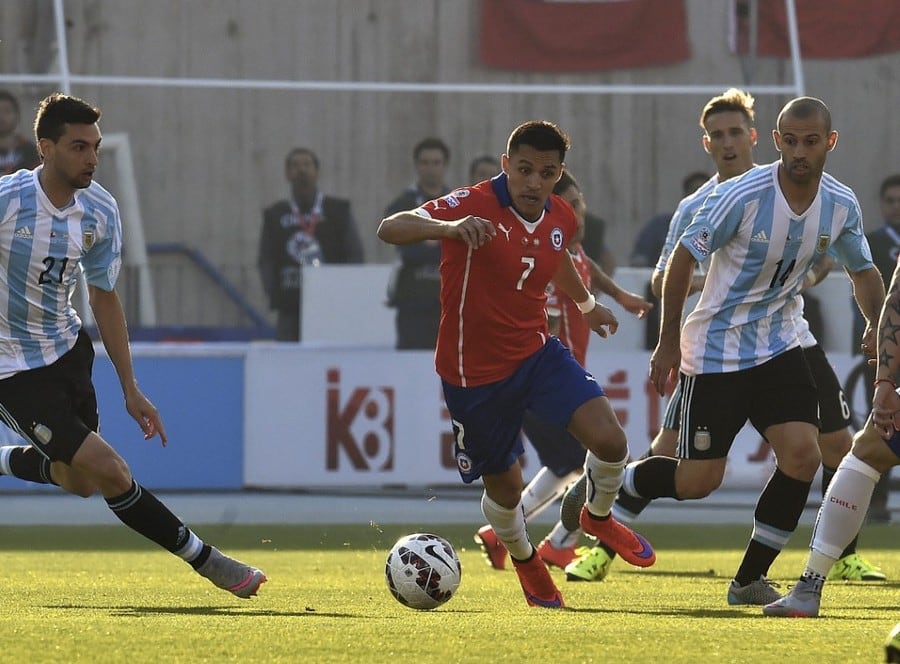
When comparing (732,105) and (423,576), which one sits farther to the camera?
(732,105)

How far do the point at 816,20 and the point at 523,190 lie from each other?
12575 millimetres

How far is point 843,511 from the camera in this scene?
21.0 ft

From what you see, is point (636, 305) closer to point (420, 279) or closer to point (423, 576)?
point (423, 576)

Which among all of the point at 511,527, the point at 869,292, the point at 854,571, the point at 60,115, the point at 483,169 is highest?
the point at 60,115

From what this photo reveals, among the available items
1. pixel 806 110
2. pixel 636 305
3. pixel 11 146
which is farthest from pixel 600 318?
pixel 11 146

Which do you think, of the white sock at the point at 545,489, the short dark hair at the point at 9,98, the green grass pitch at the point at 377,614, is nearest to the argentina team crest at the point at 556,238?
the green grass pitch at the point at 377,614

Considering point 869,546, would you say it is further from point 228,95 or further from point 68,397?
point 228,95

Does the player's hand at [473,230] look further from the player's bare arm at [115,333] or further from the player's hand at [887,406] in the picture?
the player's bare arm at [115,333]

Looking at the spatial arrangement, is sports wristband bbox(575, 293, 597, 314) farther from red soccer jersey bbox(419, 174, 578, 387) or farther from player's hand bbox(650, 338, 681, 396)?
player's hand bbox(650, 338, 681, 396)

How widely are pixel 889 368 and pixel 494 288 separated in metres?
1.63

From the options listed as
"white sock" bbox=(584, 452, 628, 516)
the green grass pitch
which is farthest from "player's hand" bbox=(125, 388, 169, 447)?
"white sock" bbox=(584, 452, 628, 516)

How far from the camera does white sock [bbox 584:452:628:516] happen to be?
24.2 ft

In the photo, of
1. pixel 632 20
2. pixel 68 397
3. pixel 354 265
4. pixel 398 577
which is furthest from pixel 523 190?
pixel 632 20

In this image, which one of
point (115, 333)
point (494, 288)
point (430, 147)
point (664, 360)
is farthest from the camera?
point (430, 147)
